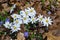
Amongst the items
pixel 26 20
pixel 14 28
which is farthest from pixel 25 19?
pixel 14 28

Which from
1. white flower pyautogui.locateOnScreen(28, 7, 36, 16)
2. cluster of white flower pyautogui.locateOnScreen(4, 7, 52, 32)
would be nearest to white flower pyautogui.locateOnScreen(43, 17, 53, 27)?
cluster of white flower pyautogui.locateOnScreen(4, 7, 52, 32)

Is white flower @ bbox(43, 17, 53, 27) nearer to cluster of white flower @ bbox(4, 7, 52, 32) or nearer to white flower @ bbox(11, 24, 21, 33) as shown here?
cluster of white flower @ bbox(4, 7, 52, 32)

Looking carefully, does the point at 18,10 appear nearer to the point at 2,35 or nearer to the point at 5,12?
the point at 5,12

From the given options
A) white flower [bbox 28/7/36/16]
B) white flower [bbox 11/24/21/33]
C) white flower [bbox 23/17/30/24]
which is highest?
white flower [bbox 28/7/36/16]

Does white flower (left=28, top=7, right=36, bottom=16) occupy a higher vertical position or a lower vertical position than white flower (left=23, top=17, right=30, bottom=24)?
higher

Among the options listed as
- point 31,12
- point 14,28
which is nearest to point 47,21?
point 31,12

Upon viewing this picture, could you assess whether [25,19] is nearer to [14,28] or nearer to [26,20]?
[26,20]

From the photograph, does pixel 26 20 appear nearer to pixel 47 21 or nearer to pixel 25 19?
pixel 25 19

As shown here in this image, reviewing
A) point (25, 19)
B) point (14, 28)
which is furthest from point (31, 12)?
point (14, 28)

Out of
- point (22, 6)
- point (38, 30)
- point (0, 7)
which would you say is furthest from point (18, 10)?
point (38, 30)

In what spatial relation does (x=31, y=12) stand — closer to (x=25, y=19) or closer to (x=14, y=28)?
(x=25, y=19)
